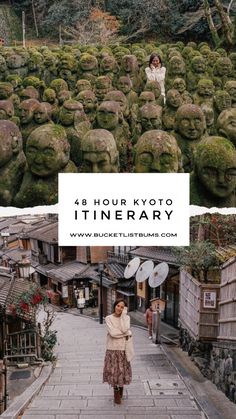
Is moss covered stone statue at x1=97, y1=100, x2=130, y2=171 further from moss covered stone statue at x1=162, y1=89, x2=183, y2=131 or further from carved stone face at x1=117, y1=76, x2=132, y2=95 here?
carved stone face at x1=117, y1=76, x2=132, y2=95

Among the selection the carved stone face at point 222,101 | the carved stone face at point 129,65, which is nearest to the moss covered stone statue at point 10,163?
the carved stone face at point 222,101

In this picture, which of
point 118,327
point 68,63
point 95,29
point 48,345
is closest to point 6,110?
point 118,327

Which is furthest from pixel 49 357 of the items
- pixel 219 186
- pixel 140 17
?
pixel 140 17

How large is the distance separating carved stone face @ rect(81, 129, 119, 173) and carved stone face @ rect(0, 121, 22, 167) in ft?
1.46

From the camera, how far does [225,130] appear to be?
3869 millimetres

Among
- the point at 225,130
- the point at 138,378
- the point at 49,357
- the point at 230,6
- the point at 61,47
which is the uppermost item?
the point at 230,6

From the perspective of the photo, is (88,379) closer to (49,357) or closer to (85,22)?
(49,357)

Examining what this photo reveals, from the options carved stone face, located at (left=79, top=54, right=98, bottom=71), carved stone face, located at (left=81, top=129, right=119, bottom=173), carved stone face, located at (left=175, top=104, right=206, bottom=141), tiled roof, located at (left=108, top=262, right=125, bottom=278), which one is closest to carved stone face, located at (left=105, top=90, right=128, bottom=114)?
carved stone face, located at (left=175, top=104, right=206, bottom=141)

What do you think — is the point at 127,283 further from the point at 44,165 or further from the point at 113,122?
the point at 44,165

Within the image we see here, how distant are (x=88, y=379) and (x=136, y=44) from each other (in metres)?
7.66

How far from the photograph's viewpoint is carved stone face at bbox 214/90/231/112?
547cm

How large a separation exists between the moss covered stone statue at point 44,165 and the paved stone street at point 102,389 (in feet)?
3.70

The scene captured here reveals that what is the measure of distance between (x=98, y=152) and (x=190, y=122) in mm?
1100

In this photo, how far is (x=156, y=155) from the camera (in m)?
2.84
